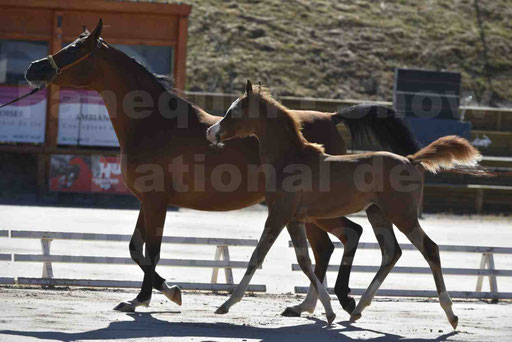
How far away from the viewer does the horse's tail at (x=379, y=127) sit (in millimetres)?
8977

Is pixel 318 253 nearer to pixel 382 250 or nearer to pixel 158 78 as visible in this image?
pixel 382 250

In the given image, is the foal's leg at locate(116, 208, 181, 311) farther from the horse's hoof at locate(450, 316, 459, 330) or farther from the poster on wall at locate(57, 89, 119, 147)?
the poster on wall at locate(57, 89, 119, 147)

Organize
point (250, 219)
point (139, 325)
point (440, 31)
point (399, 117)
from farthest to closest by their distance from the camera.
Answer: point (440, 31) < point (250, 219) < point (399, 117) < point (139, 325)

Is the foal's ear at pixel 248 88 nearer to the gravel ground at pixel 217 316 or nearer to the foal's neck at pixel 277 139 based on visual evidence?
the foal's neck at pixel 277 139

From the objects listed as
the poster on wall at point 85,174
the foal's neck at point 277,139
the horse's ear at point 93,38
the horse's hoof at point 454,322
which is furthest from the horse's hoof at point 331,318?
the poster on wall at point 85,174

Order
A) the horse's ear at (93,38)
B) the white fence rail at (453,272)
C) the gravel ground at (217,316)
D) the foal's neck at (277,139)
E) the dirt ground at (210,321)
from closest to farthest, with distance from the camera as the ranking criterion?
the dirt ground at (210,321) → the gravel ground at (217,316) → the foal's neck at (277,139) → the horse's ear at (93,38) → the white fence rail at (453,272)

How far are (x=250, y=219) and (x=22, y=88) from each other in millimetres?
7356

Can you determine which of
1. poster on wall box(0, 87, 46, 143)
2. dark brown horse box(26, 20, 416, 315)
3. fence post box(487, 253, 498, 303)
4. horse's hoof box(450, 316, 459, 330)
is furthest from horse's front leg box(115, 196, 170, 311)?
poster on wall box(0, 87, 46, 143)

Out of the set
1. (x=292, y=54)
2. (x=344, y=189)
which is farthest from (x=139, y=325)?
(x=292, y=54)

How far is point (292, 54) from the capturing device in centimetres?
3241

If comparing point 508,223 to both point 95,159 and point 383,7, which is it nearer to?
point 95,159

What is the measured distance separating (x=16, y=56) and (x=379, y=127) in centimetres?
1610

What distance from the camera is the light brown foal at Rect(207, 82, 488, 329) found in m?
7.88

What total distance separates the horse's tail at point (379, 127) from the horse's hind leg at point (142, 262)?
2.47 meters
